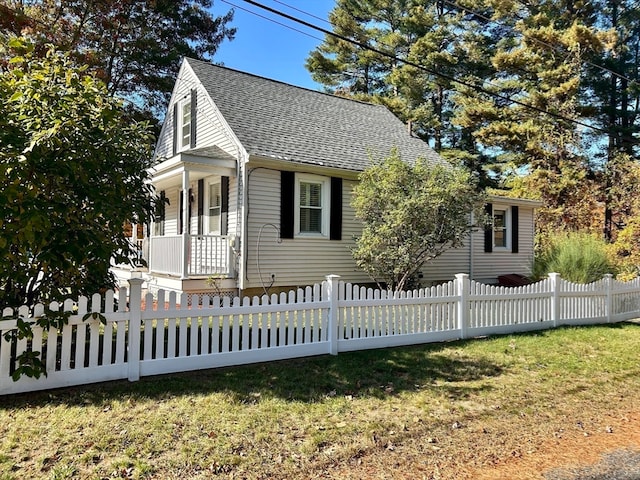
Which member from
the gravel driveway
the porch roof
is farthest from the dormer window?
the gravel driveway

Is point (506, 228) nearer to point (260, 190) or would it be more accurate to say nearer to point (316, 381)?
point (260, 190)

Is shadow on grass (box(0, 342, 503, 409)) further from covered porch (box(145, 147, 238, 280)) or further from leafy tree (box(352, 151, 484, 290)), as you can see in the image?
covered porch (box(145, 147, 238, 280))

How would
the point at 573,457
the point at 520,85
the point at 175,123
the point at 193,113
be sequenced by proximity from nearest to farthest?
the point at 573,457, the point at 193,113, the point at 175,123, the point at 520,85

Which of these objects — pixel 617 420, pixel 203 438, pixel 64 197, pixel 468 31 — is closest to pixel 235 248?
pixel 64 197

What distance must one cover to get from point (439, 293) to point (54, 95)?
599cm

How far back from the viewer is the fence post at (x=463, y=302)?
7.43 meters

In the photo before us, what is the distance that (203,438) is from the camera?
12.0 feet

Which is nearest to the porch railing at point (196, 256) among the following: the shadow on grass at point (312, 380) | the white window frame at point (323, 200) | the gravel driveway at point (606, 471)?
the white window frame at point (323, 200)

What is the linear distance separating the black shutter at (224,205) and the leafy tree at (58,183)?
5.31 meters

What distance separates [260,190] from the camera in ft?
33.7

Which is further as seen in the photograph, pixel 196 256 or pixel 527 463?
pixel 196 256

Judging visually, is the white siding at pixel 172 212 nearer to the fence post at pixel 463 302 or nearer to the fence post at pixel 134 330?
the fence post at pixel 134 330

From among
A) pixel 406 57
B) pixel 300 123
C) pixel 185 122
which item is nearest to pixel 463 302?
pixel 300 123

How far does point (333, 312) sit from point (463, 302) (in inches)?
102
